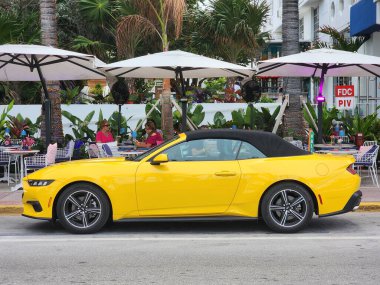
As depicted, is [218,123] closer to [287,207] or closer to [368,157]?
[368,157]

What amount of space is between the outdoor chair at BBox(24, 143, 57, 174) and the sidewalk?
21.9 inches

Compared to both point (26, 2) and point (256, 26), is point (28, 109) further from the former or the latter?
point (256, 26)

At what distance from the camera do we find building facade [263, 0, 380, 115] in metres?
24.3

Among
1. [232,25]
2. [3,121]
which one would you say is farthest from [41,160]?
[232,25]

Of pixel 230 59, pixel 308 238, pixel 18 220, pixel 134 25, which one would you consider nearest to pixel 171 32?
pixel 230 59

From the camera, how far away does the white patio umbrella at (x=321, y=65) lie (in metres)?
13.4

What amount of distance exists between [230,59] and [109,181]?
22930 mm

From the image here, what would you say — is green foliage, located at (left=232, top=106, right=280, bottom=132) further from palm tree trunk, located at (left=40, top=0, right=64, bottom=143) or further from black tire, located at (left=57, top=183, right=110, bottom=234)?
black tire, located at (left=57, top=183, right=110, bottom=234)

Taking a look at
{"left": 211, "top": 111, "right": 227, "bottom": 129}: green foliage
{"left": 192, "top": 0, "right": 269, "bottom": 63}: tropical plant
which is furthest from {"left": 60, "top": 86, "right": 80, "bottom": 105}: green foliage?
{"left": 192, "top": 0, "right": 269, "bottom": 63}: tropical plant

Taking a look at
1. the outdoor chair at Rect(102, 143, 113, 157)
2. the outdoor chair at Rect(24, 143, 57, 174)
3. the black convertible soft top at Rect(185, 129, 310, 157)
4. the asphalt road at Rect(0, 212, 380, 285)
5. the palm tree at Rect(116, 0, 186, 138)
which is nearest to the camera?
the asphalt road at Rect(0, 212, 380, 285)

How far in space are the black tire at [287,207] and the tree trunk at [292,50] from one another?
26.7ft

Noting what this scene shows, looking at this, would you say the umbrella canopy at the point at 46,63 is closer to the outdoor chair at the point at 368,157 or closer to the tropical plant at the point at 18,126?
the tropical plant at the point at 18,126

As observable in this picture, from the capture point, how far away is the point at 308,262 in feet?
24.2

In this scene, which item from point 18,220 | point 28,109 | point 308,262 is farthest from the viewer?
point 28,109
